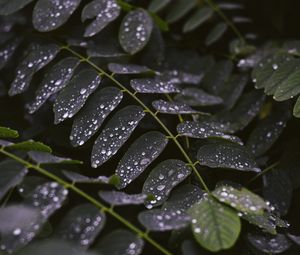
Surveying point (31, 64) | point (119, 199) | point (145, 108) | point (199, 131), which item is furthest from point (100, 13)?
point (119, 199)

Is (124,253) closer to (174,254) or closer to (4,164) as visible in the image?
(174,254)

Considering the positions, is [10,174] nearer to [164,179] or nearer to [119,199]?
[119,199]

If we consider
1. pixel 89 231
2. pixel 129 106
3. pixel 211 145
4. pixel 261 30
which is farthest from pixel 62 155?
pixel 261 30

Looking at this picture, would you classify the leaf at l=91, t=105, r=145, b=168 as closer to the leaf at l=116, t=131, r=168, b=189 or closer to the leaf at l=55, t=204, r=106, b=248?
the leaf at l=116, t=131, r=168, b=189

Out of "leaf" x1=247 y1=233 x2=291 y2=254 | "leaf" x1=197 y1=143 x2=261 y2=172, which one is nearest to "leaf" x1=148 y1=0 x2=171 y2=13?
"leaf" x1=197 y1=143 x2=261 y2=172

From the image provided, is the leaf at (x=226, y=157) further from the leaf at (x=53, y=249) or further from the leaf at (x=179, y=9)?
the leaf at (x=179, y=9)

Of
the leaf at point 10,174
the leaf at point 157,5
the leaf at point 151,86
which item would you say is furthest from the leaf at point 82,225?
the leaf at point 157,5
